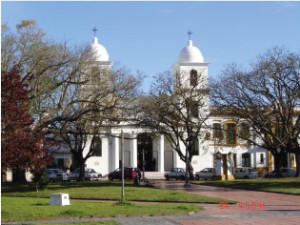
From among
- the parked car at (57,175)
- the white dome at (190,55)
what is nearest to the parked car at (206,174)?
the parked car at (57,175)

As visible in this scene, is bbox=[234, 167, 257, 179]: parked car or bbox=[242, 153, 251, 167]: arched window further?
bbox=[242, 153, 251, 167]: arched window

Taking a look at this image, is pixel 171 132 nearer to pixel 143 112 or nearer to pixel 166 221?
pixel 143 112

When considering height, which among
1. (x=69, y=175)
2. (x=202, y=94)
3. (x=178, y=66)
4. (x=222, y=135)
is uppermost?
(x=178, y=66)

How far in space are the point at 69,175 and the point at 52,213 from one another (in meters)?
41.2

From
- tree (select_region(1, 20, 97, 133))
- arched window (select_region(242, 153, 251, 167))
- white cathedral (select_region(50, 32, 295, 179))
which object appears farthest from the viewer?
arched window (select_region(242, 153, 251, 167))

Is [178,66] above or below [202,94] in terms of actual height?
above

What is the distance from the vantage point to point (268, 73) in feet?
127

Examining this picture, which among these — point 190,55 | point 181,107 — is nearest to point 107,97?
point 181,107

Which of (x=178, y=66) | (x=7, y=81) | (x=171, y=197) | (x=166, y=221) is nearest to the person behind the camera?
(x=166, y=221)

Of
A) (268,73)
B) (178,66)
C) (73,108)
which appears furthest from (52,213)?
(178,66)

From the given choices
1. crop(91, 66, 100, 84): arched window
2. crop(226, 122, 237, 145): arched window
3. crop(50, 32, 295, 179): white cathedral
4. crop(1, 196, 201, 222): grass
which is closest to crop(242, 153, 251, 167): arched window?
crop(50, 32, 295, 179): white cathedral

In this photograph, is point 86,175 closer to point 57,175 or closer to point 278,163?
point 57,175

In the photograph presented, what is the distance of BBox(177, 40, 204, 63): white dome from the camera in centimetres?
6625

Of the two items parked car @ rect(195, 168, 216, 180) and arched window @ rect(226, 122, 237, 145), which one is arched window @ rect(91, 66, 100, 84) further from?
parked car @ rect(195, 168, 216, 180)
